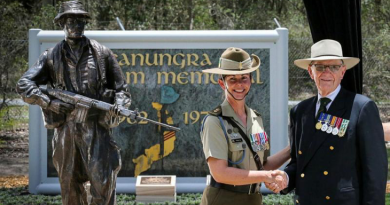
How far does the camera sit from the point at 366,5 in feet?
53.9

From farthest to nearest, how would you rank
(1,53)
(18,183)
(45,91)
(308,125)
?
(1,53), (18,183), (45,91), (308,125)

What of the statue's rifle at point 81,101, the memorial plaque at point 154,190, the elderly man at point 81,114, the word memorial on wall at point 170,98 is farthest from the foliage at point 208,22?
the statue's rifle at point 81,101

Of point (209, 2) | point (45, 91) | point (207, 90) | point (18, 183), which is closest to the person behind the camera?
point (45, 91)

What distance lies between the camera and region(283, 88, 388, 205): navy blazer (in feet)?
→ 11.8

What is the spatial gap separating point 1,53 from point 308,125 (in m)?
10.7

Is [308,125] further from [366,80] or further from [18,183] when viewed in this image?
[366,80]

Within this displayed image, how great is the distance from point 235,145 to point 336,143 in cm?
59

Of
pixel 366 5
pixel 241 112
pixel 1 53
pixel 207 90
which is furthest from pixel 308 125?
pixel 366 5

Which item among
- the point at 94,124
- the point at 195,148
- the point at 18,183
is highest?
the point at 94,124

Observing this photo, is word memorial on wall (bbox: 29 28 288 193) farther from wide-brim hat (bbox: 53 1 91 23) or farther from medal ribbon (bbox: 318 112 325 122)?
medal ribbon (bbox: 318 112 325 122)

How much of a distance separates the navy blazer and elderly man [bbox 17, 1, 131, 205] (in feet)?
8.26

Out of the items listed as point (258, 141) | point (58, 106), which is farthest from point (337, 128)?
point (58, 106)

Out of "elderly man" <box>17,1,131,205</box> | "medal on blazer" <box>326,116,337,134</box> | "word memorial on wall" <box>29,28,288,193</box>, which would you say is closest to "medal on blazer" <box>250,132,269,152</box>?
"medal on blazer" <box>326,116,337,134</box>

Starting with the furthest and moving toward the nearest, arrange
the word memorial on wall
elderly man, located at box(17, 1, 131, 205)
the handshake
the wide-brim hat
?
the word memorial on wall, elderly man, located at box(17, 1, 131, 205), the wide-brim hat, the handshake
